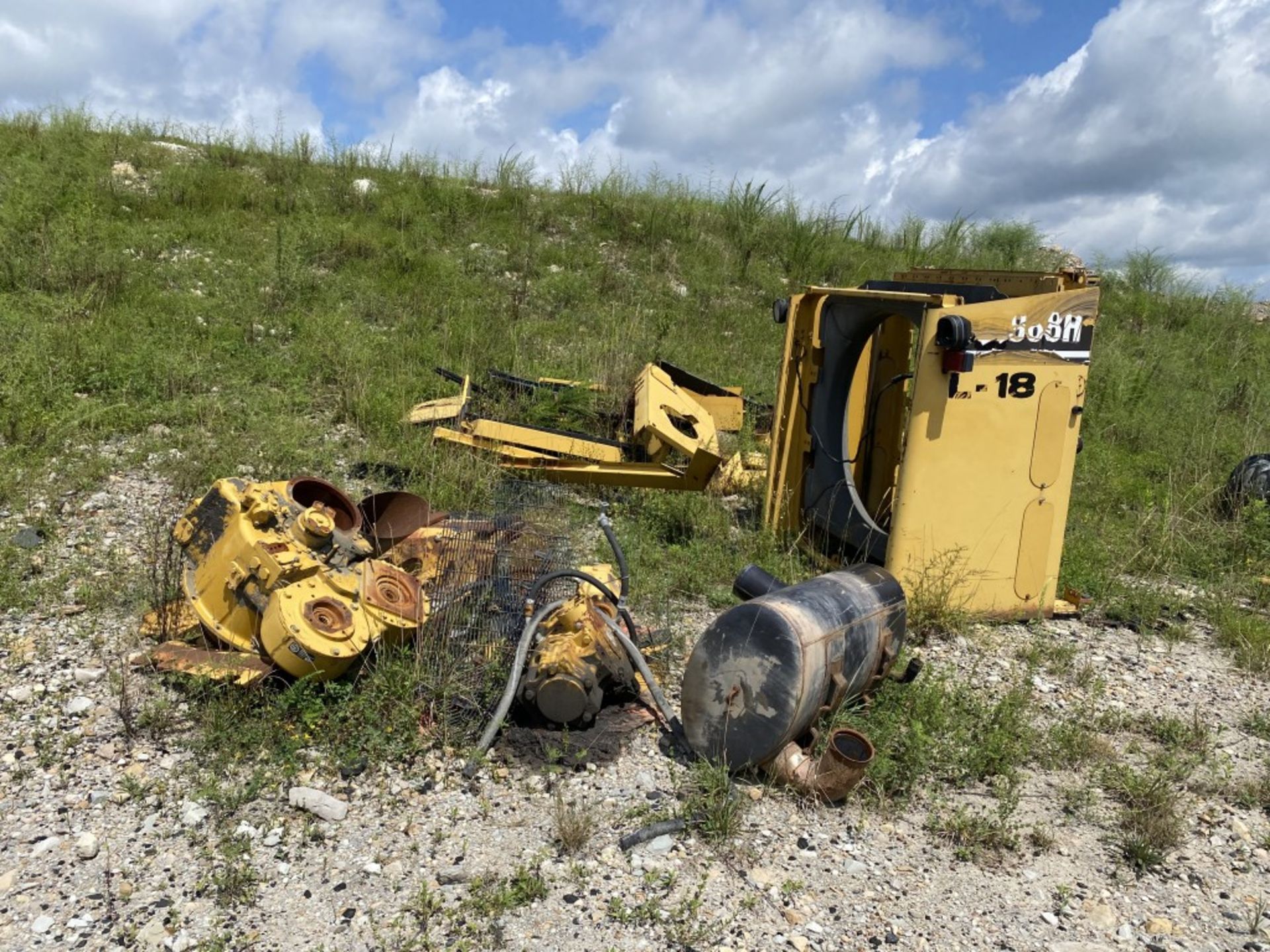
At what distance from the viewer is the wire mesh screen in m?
3.26

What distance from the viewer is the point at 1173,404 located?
9.82m

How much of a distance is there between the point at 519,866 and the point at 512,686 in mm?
656

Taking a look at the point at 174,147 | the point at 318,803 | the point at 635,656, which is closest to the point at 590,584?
the point at 635,656

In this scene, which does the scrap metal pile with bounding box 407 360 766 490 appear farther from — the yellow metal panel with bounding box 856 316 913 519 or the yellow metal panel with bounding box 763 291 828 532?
the yellow metal panel with bounding box 856 316 913 519

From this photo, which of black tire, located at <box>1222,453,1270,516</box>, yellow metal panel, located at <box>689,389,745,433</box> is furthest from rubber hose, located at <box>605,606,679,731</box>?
black tire, located at <box>1222,453,1270,516</box>

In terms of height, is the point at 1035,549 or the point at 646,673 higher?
the point at 1035,549

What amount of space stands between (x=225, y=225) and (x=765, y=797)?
905 cm

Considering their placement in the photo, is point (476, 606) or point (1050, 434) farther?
point (1050, 434)

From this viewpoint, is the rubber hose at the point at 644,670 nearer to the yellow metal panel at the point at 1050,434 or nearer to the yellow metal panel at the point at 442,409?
the yellow metal panel at the point at 1050,434

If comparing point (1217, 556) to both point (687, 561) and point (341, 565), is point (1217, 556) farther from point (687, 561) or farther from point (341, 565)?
point (341, 565)

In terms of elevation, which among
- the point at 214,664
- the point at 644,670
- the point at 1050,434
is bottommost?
the point at 214,664

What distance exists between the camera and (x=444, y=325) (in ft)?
27.5

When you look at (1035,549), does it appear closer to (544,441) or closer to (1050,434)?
(1050,434)

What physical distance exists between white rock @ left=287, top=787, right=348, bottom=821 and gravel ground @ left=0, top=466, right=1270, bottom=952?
2cm
